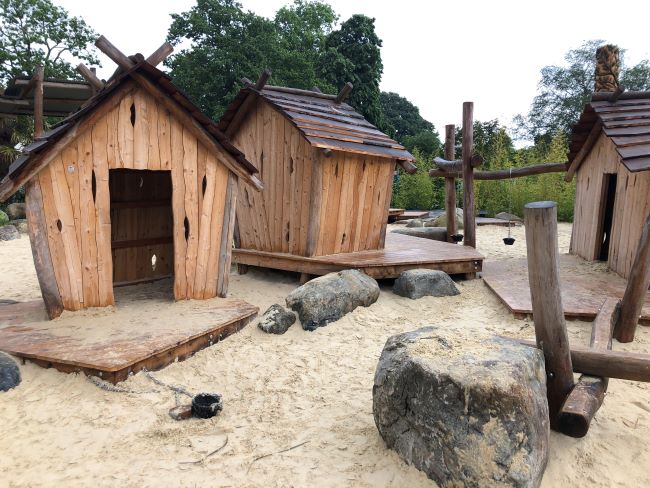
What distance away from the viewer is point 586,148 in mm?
9703

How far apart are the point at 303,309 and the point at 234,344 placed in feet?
3.56

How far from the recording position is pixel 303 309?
6.11 metres

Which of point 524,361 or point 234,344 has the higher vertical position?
point 524,361

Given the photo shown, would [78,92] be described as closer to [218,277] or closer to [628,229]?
[218,277]

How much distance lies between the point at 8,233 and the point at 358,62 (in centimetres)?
1855

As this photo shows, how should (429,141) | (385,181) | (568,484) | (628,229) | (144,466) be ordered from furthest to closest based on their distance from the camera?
1. (429,141)
2. (385,181)
3. (628,229)
4. (144,466)
5. (568,484)

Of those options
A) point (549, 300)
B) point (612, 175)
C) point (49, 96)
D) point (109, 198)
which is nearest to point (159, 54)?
point (109, 198)

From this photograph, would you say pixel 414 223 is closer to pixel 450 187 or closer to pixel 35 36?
pixel 450 187

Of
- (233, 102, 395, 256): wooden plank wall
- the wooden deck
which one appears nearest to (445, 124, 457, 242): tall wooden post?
the wooden deck

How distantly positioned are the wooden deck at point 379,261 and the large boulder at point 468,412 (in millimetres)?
4535

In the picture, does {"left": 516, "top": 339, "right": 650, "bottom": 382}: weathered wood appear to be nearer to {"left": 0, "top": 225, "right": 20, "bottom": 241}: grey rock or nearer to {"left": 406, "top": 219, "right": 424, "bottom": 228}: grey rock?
{"left": 406, "top": 219, "right": 424, "bottom": 228}: grey rock

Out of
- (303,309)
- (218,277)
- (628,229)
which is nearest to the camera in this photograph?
(303,309)

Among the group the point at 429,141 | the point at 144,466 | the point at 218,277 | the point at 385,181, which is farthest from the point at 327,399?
the point at 429,141

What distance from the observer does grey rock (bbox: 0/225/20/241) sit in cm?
1310
